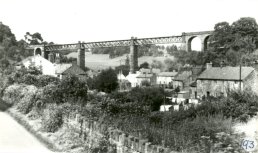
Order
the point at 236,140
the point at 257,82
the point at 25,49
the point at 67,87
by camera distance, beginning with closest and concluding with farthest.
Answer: the point at 236,140
the point at 67,87
the point at 257,82
the point at 25,49

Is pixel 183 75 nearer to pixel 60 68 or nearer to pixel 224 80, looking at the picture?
pixel 224 80

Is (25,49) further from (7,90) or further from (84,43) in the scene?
(7,90)

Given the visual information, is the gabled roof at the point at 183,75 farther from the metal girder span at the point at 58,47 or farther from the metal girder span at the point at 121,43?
the metal girder span at the point at 58,47

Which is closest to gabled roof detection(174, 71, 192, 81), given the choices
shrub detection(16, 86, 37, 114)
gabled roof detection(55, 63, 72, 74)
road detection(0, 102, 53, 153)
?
gabled roof detection(55, 63, 72, 74)

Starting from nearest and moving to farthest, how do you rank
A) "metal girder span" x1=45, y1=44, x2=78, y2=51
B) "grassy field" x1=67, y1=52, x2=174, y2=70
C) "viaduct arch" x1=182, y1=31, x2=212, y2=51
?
"viaduct arch" x1=182, y1=31, x2=212, y2=51, "metal girder span" x1=45, y1=44, x2=78, y2=51, "grassy field" x1=67, y1=52, x2=174, y2=70

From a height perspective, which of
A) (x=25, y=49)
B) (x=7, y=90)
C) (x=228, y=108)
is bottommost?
(x=228, y=108)

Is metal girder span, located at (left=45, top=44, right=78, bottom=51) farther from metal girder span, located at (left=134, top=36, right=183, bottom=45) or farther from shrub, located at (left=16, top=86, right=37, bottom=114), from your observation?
shrub, located at (left=16, top=86, right=37, bottom=114)

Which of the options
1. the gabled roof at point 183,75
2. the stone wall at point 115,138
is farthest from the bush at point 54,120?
the gabled roof at point 183,75

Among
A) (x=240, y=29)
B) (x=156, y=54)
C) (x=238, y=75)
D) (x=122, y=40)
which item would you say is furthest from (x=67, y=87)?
(x=156, y=54)
